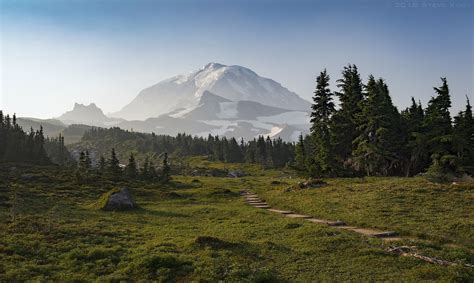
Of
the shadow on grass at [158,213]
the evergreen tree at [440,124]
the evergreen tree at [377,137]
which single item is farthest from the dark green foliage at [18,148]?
the evergreen tree at [440,124]

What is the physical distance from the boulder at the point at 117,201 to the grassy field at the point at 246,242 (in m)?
2.38

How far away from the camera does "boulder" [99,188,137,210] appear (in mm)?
36969

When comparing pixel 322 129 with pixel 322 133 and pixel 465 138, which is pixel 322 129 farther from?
pixel 465 138

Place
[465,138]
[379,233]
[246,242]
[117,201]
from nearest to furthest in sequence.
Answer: [246,242] < [379,233] < [117,201] < [465,138]

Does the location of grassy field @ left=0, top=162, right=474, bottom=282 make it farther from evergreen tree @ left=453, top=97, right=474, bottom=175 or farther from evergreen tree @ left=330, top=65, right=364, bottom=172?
evergreen tree @ left=330, top=65, right=364, bottom=172

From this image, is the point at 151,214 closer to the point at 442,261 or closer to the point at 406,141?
the point at 442,261

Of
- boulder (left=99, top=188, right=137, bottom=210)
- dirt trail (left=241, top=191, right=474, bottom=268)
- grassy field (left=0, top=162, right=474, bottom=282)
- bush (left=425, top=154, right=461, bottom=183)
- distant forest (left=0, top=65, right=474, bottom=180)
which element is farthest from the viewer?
distant forest (left=0, top=65, right=474, bottom=180)

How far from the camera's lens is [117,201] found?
37688 mm

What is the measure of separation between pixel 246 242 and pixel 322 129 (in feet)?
141

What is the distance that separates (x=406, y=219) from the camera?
2466cm

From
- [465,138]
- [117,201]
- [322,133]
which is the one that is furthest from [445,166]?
[117,201]

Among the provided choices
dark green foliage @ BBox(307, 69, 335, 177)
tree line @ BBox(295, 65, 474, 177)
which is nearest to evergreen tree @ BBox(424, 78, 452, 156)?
tree line @ BBox(295, 65, 474, 177)

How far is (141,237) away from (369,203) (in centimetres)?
1935

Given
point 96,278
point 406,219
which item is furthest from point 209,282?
point 406,219
